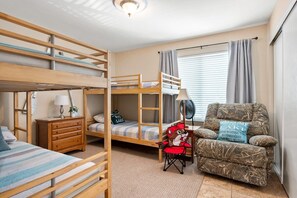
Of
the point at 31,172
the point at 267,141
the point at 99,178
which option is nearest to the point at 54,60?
the point at 31,172

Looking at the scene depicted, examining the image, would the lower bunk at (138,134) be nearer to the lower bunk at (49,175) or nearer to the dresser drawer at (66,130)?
the dresser drawer at (66,130)

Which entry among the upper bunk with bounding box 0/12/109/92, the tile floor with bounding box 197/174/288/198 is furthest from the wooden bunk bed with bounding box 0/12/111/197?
the tile floor with bounding box 197/174/288/198

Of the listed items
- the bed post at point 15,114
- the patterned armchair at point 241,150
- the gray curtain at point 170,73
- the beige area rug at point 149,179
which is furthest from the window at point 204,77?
the bed post at point 15,114

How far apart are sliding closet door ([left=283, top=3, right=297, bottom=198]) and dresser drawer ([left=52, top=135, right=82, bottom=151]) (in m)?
3.62

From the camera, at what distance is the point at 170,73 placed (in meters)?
3.97

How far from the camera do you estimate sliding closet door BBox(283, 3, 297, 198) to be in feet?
5.86

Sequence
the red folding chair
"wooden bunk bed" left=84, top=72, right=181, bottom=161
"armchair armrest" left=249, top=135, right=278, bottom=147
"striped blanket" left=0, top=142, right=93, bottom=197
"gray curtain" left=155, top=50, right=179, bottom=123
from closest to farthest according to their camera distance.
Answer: "striped blanket" left=0, top=142, right=93, bottom=197 → "armchair armrest" left=249, top=135, right=278, bottom=147 → the red folding chair → "wooden bunk bed" left=84, top=72, right=181, bottom=161 → "gray curtain" left=155, top=50, right=179, bottom=123

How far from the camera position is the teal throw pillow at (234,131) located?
2.53m

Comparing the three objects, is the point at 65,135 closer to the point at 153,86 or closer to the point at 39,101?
the point at 39,101

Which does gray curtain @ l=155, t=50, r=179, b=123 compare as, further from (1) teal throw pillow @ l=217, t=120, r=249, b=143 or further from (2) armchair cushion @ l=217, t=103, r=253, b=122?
(1) teal throw pillow @ l=217, t=120, r=249, b=143

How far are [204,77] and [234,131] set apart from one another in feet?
4.89

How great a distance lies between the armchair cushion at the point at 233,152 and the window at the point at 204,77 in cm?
131

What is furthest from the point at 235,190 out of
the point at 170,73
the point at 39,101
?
the point at 39,101

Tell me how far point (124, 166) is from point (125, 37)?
2.75m
